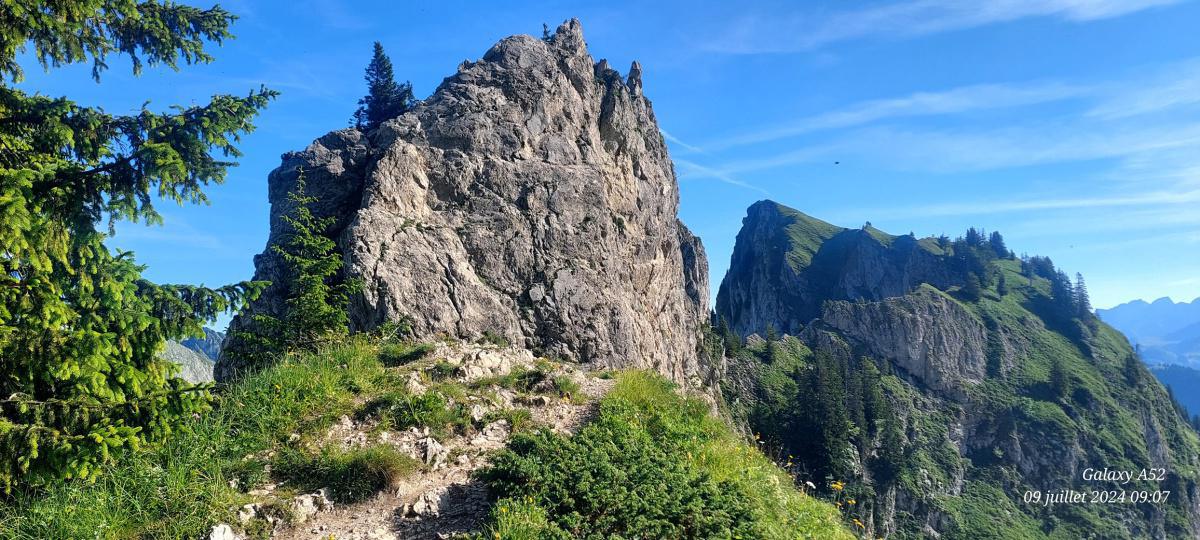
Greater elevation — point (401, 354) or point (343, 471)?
point (401, 354)

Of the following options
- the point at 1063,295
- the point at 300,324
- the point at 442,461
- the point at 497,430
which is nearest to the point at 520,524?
the point at 442,461

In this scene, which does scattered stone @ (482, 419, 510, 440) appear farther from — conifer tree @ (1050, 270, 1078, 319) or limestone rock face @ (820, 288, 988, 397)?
conifer tree @ (1050, 270, 1078, 319)

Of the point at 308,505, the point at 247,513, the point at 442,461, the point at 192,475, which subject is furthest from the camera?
the point at 442,461

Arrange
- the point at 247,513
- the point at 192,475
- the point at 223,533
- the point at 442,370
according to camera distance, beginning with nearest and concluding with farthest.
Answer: the point at 223,533, the point at 247,513, the point at 192,475, the point at 442,370

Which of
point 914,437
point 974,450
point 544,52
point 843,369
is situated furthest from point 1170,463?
point 544,52

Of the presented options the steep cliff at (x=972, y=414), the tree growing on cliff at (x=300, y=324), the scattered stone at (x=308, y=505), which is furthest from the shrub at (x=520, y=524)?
the steep cliff at (x=972, y=414)

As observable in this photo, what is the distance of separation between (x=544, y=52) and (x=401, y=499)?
30821 mm

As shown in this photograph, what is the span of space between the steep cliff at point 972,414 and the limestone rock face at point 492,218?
50974mm

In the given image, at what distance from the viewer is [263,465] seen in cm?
866

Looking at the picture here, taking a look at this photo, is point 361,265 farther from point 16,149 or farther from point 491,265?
point 16,149

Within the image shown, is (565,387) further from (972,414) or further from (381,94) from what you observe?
(972,414)

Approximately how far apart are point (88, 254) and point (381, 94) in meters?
38.8

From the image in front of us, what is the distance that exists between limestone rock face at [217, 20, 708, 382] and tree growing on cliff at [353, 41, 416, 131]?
12.8 metres

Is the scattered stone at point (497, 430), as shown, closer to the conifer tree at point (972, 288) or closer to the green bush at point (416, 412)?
the green bush at point (416, 412)
